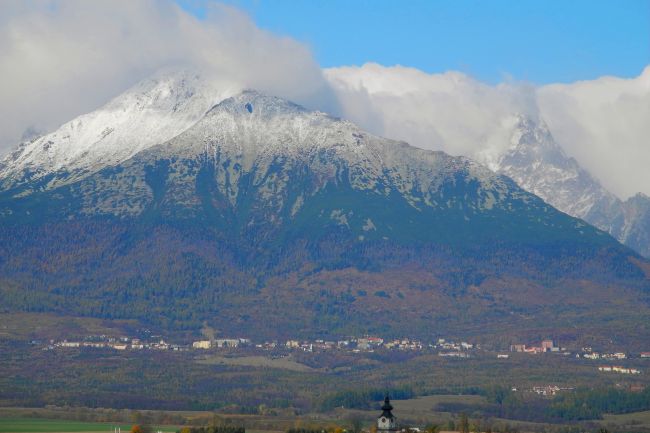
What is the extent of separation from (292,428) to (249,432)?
5.07 m

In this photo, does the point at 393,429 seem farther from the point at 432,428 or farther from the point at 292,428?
the point at 292,428

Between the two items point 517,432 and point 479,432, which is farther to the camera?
point 517,432

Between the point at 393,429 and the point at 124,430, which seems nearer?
the point at 393,429

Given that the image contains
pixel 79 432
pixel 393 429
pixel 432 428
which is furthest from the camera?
pixel 79 432

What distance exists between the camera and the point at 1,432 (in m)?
186

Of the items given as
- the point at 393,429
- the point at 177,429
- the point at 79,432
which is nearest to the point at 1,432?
the point at 79,432

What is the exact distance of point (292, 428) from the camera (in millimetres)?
196875

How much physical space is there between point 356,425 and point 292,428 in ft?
24.6

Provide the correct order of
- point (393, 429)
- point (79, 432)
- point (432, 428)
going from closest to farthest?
point (393, 429), point (432, 428), point (79, 432)

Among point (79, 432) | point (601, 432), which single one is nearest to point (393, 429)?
point (601, 432)

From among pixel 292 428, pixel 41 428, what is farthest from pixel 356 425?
pixel 41 428

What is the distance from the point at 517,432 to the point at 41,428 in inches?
2193

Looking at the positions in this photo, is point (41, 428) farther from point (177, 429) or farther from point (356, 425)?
point (356, 425)

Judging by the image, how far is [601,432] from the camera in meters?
184
